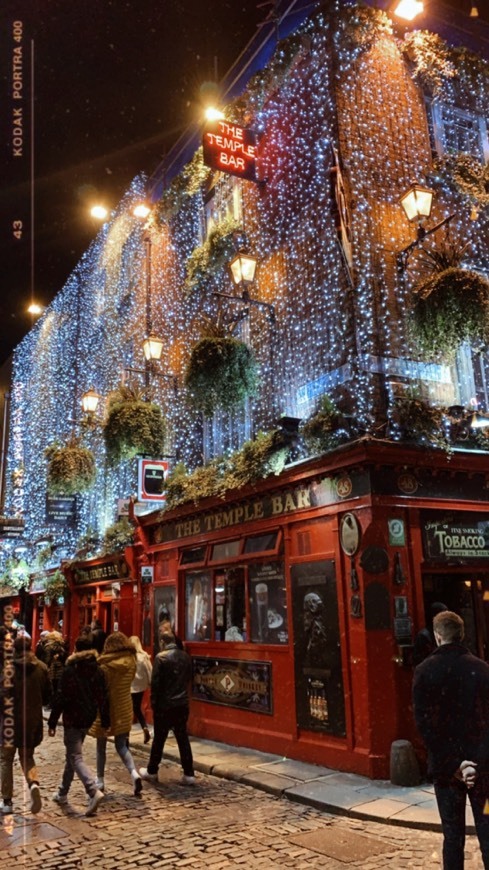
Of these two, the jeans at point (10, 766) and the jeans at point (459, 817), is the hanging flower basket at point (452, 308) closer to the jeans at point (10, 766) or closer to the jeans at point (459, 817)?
the jeans at point (459, 817)

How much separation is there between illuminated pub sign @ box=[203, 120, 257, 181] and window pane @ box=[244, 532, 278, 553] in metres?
7.08

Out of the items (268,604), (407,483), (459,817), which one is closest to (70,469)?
(268,604)

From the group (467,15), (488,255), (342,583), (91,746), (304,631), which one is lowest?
(91,746)

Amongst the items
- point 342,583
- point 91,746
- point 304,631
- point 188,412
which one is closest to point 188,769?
point 304,631

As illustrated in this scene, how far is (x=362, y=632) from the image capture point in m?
8.91

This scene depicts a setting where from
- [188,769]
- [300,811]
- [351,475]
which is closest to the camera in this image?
[300,811]

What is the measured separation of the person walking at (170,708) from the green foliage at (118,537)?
7910 millimetres

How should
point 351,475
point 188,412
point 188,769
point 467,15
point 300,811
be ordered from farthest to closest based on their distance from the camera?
point 188,412
point 467,15
point 351,475
point 188,769
point 300,811

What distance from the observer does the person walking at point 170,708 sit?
29.0 ft

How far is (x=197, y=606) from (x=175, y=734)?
4661 millimetres

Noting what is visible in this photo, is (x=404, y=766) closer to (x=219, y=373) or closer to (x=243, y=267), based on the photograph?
(x=219, y=373)

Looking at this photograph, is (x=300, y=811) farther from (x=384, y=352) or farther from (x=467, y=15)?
(x=467, y=15)

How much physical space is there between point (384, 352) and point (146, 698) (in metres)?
9.36

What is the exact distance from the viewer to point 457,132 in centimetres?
1284
